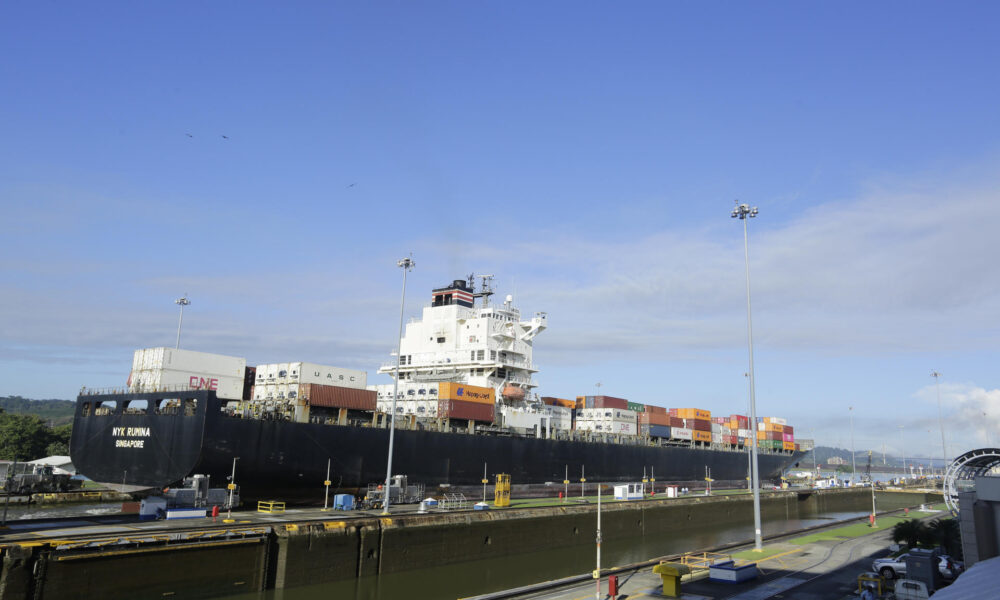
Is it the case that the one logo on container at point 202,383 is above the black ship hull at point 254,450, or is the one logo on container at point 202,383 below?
above

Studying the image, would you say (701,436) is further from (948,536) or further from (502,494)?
(948,536)

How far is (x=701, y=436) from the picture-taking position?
84.1 metres

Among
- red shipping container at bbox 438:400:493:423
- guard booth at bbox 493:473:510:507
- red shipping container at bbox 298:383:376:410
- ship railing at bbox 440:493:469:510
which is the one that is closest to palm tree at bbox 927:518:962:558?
guard booth at bbox 493:473:510:507

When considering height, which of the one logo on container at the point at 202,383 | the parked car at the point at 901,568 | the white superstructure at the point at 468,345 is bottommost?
the parked car at the point at 901,568

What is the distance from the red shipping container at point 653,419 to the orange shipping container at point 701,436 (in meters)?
5.85

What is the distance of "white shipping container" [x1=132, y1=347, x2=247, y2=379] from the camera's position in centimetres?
3675

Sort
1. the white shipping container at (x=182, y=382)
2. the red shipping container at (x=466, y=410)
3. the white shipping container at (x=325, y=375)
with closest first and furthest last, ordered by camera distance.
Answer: the white shipping container at (x=182, y=382) → the white shipping container at (x=325, y=375) → the red shipping container at (x=466, y=410)

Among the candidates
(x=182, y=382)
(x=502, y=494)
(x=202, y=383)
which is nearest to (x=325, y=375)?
(x=202, y=383)

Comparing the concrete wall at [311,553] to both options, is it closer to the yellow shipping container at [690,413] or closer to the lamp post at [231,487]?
the lamp post at [231,487]

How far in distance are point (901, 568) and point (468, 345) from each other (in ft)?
141

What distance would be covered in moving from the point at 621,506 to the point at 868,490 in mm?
58971

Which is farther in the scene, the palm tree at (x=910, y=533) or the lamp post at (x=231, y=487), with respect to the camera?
the palm tree at (x=910, y=533)

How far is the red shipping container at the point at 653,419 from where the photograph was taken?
75.1 meters

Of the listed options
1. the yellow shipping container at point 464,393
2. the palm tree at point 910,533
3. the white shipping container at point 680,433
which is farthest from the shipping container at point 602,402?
the palm tree at point 910,533
